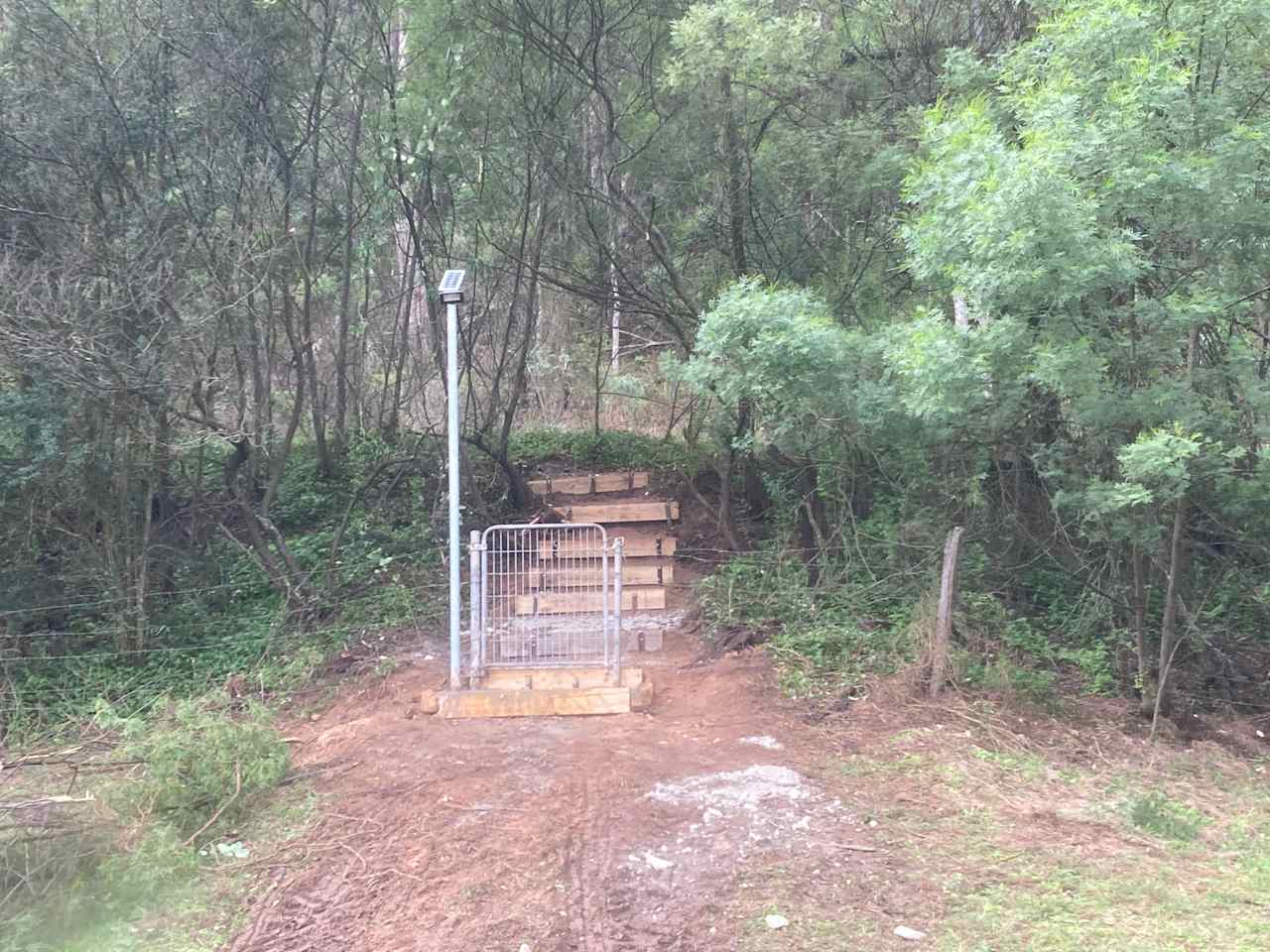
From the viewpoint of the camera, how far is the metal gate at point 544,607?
6922 millimetres

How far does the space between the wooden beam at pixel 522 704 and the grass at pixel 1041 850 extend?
189 cm

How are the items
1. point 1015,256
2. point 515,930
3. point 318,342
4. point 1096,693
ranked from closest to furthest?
point 515,930, point 1015,256, point 1096,693, point 318,342

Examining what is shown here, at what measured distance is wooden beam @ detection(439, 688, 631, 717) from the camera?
6.64 m

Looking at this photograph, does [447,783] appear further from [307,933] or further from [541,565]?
[541,565]

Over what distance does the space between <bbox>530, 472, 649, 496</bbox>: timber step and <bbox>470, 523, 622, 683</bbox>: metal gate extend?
3.74 metres

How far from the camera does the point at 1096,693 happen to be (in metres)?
7.33

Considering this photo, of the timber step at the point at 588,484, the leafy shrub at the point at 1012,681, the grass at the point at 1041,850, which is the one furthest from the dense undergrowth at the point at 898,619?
the timber step at the point at 588,484

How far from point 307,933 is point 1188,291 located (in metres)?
5.94

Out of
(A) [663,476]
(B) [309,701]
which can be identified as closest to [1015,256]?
(B) [309,701]

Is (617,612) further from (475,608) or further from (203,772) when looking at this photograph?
(203,772)

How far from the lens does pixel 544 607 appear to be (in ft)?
28.6

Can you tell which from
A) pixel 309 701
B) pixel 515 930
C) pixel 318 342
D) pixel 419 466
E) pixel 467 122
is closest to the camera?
pixel 515 930

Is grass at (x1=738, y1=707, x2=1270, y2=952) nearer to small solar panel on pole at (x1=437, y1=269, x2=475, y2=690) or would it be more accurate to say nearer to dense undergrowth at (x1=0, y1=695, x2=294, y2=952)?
dense undergrowth at (x1=0, y1=695, x2=294, y2=952)

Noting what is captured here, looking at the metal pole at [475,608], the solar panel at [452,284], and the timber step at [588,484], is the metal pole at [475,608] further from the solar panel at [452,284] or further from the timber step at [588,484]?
the timber step at [588,484]
